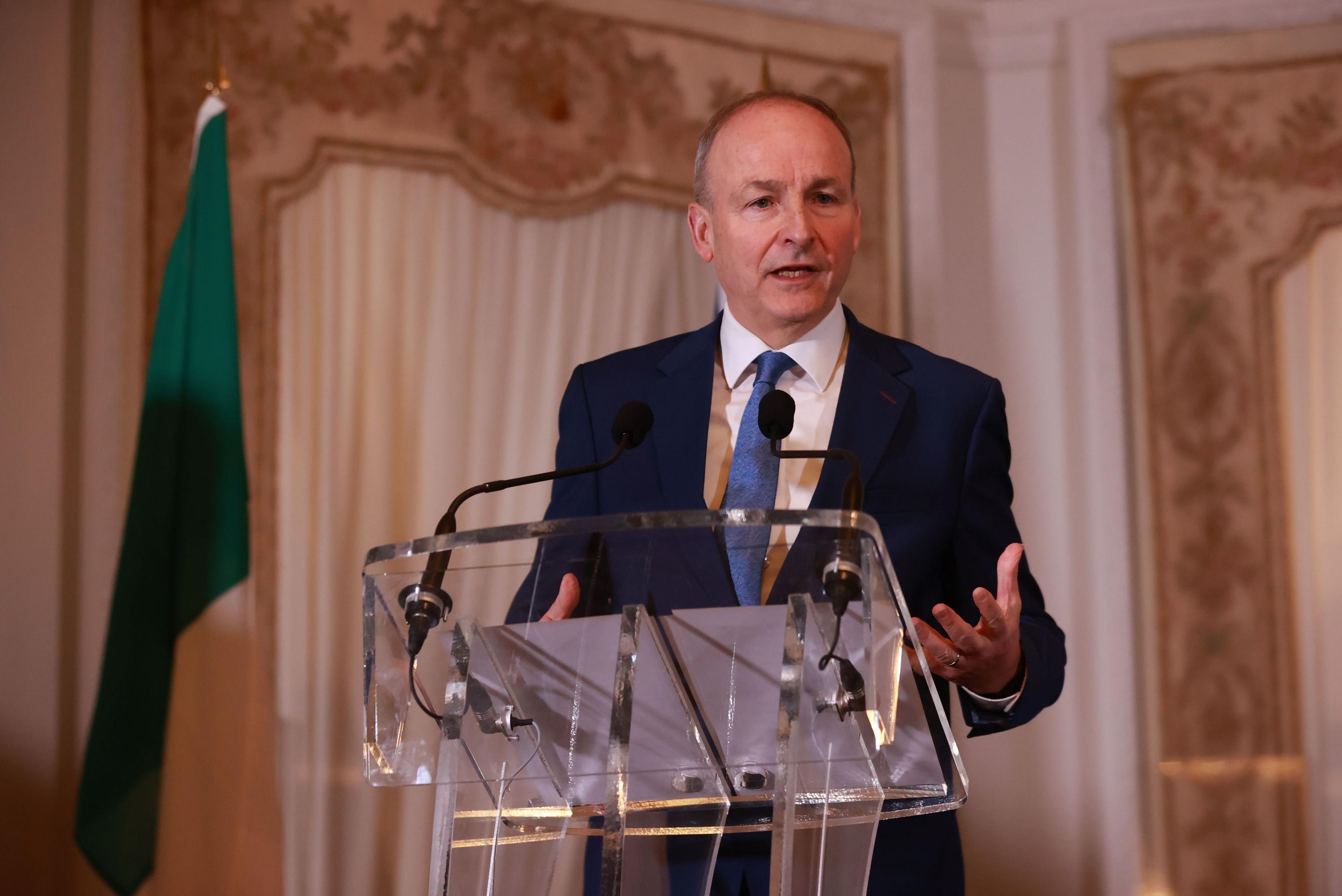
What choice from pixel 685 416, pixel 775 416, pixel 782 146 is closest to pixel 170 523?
pixel 685 416

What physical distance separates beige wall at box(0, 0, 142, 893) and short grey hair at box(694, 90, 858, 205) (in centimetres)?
216

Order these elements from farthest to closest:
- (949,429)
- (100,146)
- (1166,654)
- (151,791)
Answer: (1166,654)
(100,146)
(151,791)
(949,429)

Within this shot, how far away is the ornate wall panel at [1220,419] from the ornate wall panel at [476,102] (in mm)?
895

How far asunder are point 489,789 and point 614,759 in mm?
156

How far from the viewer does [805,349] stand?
1.86 m

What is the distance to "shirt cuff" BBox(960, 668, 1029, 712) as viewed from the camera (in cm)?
161

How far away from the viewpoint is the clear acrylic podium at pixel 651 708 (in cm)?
115

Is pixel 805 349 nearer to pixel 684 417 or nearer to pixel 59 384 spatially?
pixel 684 417

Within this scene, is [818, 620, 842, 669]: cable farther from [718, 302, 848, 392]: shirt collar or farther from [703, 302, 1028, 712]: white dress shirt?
[718, 302, 848, 392]: shirt collar

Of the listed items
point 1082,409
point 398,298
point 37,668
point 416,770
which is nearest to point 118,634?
point 37,668

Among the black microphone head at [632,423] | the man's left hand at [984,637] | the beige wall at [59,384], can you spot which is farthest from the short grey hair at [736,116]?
the beige wall at [59,384]

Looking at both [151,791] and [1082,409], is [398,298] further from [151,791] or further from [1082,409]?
[1082,409]

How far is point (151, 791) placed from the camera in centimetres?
329

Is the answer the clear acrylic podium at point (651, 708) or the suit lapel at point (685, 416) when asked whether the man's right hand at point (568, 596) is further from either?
the suit lapel at point (685, 416)
